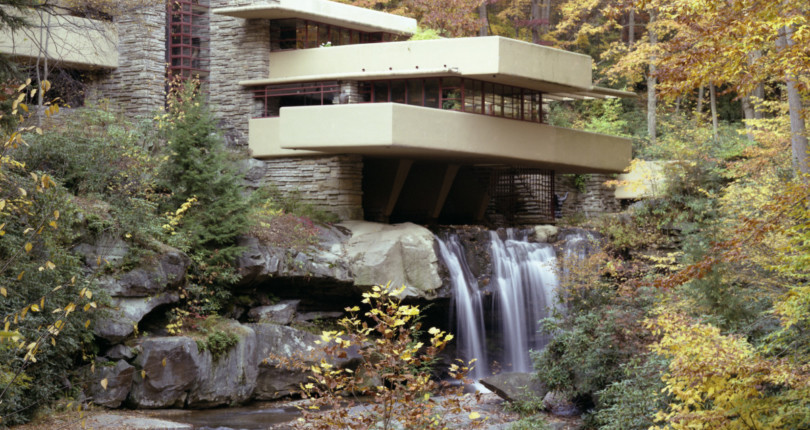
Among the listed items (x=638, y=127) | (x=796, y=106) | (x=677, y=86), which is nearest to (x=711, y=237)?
(x=796, y=106)

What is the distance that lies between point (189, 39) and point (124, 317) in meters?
12.7

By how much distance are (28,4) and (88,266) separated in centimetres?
551

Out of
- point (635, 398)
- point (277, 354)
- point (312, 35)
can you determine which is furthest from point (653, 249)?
point (312, 35)

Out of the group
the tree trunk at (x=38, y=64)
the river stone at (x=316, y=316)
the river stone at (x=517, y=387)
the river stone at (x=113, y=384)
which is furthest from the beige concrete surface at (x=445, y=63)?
the river stone at (x=113, y=384)

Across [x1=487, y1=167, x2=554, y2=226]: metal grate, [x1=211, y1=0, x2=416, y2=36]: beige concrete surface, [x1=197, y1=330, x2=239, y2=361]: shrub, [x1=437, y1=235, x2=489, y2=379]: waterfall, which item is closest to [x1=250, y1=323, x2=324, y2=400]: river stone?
[x1=197, y1=330, x2=239, y2=361]: shrub

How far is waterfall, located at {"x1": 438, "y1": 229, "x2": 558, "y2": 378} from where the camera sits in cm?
2027

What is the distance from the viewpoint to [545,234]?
902 inches

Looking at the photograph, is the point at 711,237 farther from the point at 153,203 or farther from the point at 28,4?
the point at 28,4

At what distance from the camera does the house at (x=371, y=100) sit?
72.4 feet

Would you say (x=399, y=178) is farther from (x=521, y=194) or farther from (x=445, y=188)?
(x=521, y=194)

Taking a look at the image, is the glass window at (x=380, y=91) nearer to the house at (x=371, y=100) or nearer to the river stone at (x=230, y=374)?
the house at (x=371, y=100)

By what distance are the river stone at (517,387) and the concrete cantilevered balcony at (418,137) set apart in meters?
6.62

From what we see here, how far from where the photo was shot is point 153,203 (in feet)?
57.3

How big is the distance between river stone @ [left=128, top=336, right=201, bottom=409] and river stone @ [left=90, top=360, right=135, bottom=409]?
0.18 m
